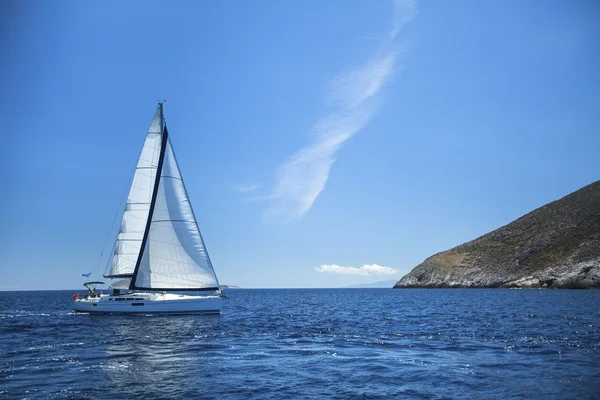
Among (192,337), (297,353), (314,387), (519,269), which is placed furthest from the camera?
(519,269)

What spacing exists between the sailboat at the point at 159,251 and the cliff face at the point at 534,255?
9712 centimetres

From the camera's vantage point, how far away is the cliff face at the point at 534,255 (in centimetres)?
10888

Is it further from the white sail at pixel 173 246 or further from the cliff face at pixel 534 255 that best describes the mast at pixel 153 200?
the cliff face at pixel 534 255

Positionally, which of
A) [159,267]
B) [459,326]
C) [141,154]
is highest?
[141,154]

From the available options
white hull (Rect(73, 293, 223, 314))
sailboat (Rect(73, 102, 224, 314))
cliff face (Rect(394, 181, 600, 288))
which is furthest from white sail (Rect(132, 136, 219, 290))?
cliff face (Rect(394, 181, 600, 288))

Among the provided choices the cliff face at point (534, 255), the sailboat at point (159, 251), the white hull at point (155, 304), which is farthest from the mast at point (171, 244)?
the cliff face at point (534, 255)

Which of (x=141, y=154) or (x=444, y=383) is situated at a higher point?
(x=141, y=154)

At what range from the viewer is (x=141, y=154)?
145 feet

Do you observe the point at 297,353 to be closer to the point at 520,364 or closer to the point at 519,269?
the point at 520,364

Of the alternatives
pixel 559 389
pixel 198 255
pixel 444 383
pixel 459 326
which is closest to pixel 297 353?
pixel 444 383

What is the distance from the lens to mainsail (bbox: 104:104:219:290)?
4112cm

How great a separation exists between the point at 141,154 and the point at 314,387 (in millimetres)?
35509

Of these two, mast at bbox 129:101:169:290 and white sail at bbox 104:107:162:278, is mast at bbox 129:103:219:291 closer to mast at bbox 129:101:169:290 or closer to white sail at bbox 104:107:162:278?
mast at bbox 129:101:169:290

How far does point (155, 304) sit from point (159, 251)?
4.90 m
